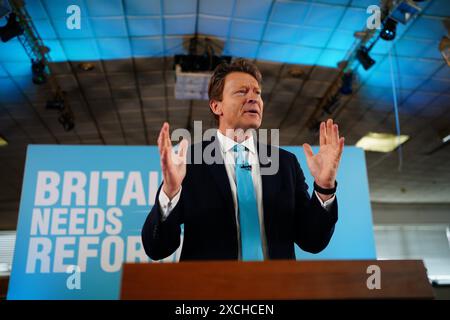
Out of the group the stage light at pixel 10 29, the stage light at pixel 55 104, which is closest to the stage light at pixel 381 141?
the stage light at pixel 55 104

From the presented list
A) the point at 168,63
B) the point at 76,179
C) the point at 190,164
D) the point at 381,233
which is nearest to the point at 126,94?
the point at 168,63

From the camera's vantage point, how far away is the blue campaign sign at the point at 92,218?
3.35 meters

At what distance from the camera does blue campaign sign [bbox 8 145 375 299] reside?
132 inches

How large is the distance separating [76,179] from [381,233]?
12.8 m

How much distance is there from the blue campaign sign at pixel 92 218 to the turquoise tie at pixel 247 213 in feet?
6.76

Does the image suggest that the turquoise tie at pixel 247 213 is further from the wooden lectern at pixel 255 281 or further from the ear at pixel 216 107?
the wooden lectern at pixel 255 281

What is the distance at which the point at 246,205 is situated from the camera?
129 cm

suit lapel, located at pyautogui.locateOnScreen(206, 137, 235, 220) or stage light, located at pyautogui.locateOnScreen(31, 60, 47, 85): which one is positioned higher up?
stage light, located at pyautogui.locateOnScreen(31, 60, 47, 85)

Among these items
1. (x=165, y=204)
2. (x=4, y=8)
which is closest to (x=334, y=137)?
(x=165, y=204)

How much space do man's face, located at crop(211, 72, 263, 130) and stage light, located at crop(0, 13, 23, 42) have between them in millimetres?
4290

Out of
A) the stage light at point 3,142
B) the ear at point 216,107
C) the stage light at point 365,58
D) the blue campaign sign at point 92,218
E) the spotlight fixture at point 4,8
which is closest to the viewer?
the ear at point 216,107

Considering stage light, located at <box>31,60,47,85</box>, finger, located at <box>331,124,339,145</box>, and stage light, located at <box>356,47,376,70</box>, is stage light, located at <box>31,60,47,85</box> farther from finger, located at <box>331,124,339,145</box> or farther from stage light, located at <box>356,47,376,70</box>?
finger, located at <box>331,124,339,145</box>

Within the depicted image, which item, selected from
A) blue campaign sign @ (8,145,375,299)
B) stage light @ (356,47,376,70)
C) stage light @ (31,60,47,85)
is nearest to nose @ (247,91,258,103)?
blue campaign sign @ (8,145,375,299)

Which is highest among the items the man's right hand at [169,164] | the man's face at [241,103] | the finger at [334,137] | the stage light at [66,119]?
the stage light at [66,119]
